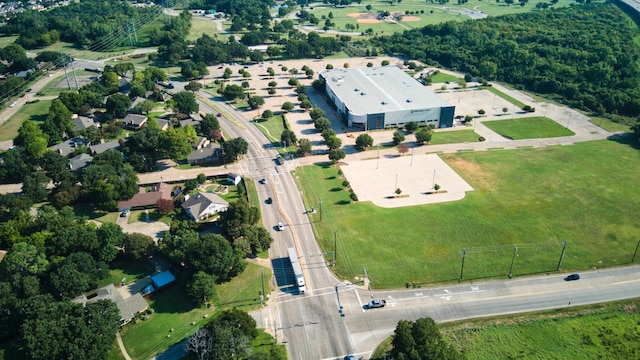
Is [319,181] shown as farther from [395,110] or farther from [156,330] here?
[156,330]

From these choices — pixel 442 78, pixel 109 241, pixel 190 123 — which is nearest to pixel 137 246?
pixel 109 241

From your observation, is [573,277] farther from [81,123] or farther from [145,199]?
[81,123]

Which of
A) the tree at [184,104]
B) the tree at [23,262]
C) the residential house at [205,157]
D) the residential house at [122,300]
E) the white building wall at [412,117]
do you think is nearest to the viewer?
the residential house at [122,300]

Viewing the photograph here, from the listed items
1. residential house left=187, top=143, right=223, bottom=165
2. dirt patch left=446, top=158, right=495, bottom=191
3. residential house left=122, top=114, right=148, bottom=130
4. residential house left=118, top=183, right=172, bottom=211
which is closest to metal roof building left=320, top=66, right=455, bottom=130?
dirt patch left=446, top=158, right=495, bottom=191

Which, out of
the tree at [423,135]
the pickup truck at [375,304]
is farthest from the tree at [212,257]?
the tree at [423,135]

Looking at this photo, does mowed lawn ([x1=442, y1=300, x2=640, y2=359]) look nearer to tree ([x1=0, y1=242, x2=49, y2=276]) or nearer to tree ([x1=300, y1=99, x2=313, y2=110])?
tree ([x1=0, y1=242, x2=49, y2=276])

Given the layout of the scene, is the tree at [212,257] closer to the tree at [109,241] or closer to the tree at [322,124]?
the tree at [109,241]
